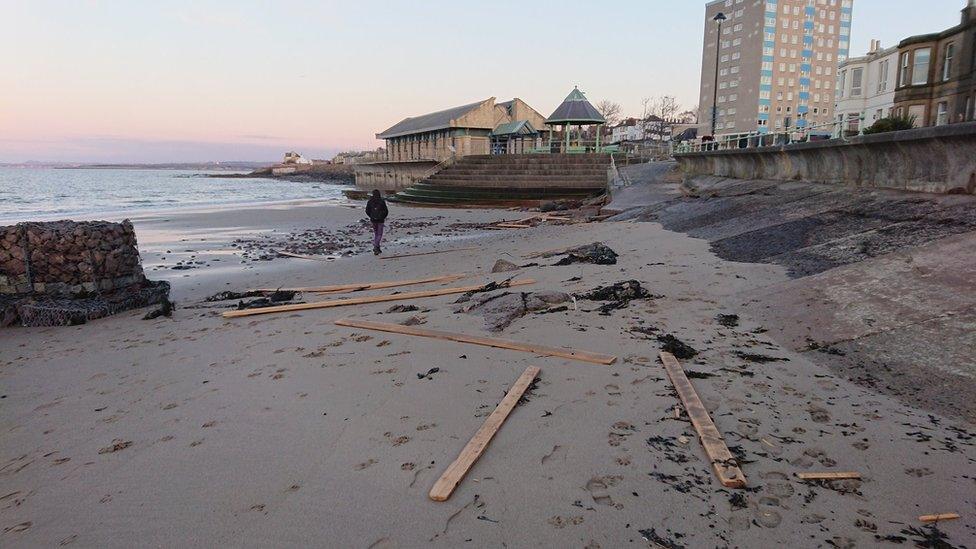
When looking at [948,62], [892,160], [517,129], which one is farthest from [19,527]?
[517,129]

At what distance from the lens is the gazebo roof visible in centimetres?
3622

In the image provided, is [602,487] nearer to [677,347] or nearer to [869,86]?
[677,347]

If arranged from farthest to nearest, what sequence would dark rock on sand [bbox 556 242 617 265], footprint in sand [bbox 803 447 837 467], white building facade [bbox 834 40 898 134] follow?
white building facade [bbox 834 40 898 134] < dark rock on sand [bbox 556 242 617 265] < footprint in sand [bbox 803 447 837 467]

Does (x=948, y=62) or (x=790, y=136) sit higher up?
(x=948, y=62)

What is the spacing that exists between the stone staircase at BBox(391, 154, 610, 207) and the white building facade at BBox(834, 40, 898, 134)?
13.7m

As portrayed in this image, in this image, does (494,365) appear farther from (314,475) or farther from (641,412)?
(314,475)

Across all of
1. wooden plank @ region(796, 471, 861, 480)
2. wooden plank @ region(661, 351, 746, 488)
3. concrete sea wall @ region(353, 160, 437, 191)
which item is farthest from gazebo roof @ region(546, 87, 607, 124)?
wooden plank @ region(796, 471, 861, 480)

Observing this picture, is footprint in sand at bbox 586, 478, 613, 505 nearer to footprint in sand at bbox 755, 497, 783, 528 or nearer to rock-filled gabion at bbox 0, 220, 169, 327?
footprint in sand at bbox 755, 497, 783, 528

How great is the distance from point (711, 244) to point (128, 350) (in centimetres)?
909

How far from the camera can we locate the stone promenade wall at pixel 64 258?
8138 millimetres

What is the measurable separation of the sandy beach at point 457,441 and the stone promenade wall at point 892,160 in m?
3.84

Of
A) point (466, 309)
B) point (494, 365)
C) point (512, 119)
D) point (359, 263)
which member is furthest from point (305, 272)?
point (512, 119)

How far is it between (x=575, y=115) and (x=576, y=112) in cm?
31

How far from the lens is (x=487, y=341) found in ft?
17.4
